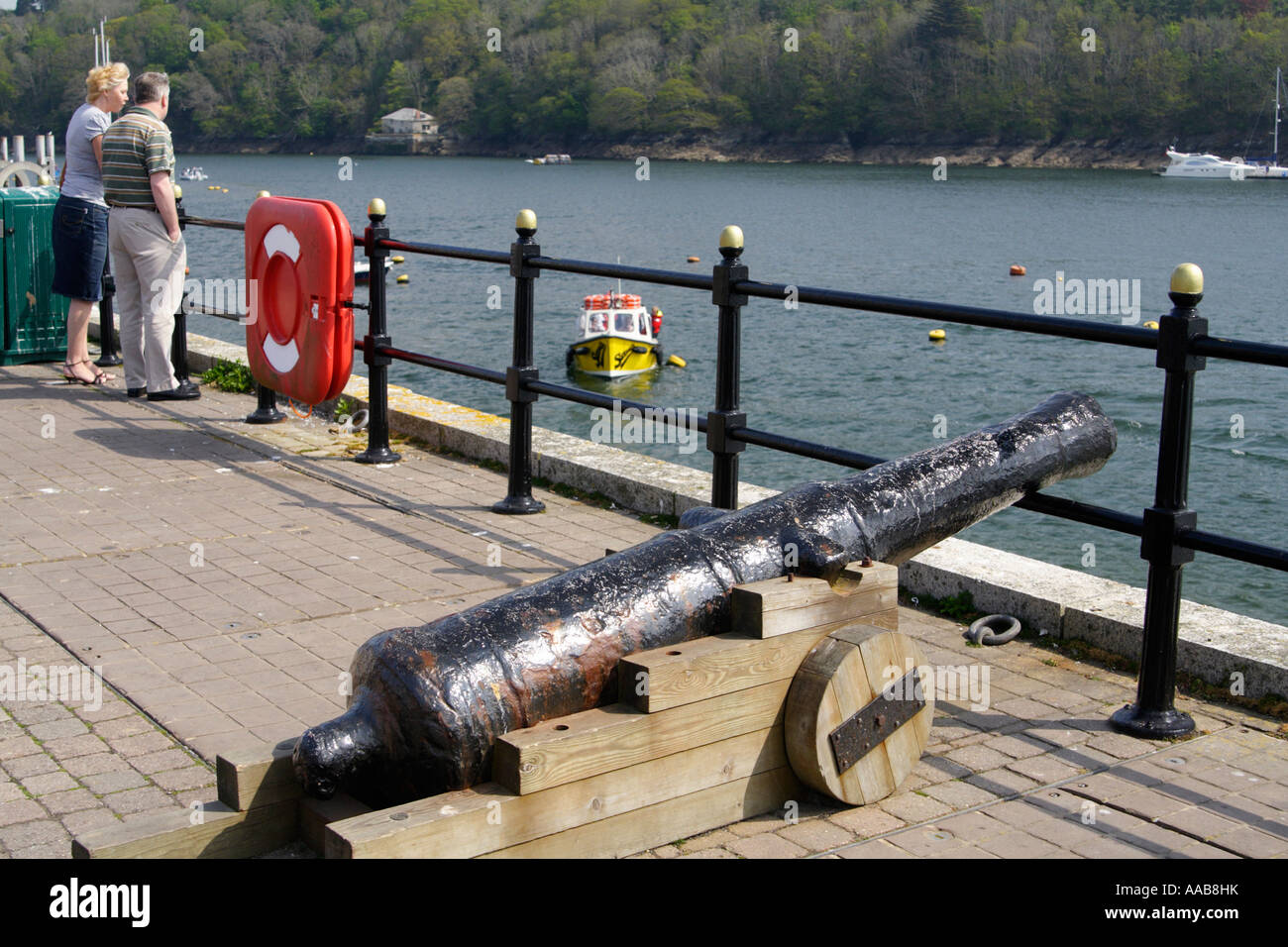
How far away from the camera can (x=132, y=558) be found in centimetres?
592

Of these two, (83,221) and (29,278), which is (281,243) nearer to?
(83,221)

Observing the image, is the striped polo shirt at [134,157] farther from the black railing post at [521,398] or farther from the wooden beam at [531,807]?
the wooden beam at [531,807]

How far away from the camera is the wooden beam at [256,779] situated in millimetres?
→ 3035

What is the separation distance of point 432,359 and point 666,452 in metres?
15.3

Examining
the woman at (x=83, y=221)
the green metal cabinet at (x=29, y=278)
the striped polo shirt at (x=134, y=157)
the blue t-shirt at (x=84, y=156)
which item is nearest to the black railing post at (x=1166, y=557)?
the striped polo shirt at (x=134, y=157)

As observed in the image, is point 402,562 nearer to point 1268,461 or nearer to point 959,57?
point 1268,461

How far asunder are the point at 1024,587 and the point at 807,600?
6.34 feet

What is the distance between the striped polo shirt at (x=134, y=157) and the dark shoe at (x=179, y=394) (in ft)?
→ 4.11

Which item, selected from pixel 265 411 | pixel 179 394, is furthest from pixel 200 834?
pixel 179 394

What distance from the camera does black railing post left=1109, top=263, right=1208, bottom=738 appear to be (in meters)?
4.16

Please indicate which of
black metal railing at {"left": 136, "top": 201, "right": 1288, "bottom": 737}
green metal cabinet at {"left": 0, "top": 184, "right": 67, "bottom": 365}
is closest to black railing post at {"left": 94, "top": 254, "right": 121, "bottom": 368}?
green metal cabinet at {"left": 0, "top": 184, "right": 67, "bottom": 365}

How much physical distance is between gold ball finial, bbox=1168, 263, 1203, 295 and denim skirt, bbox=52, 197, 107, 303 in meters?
7.71

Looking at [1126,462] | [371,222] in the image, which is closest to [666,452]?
[1126,462]

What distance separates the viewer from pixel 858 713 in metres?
3.62
